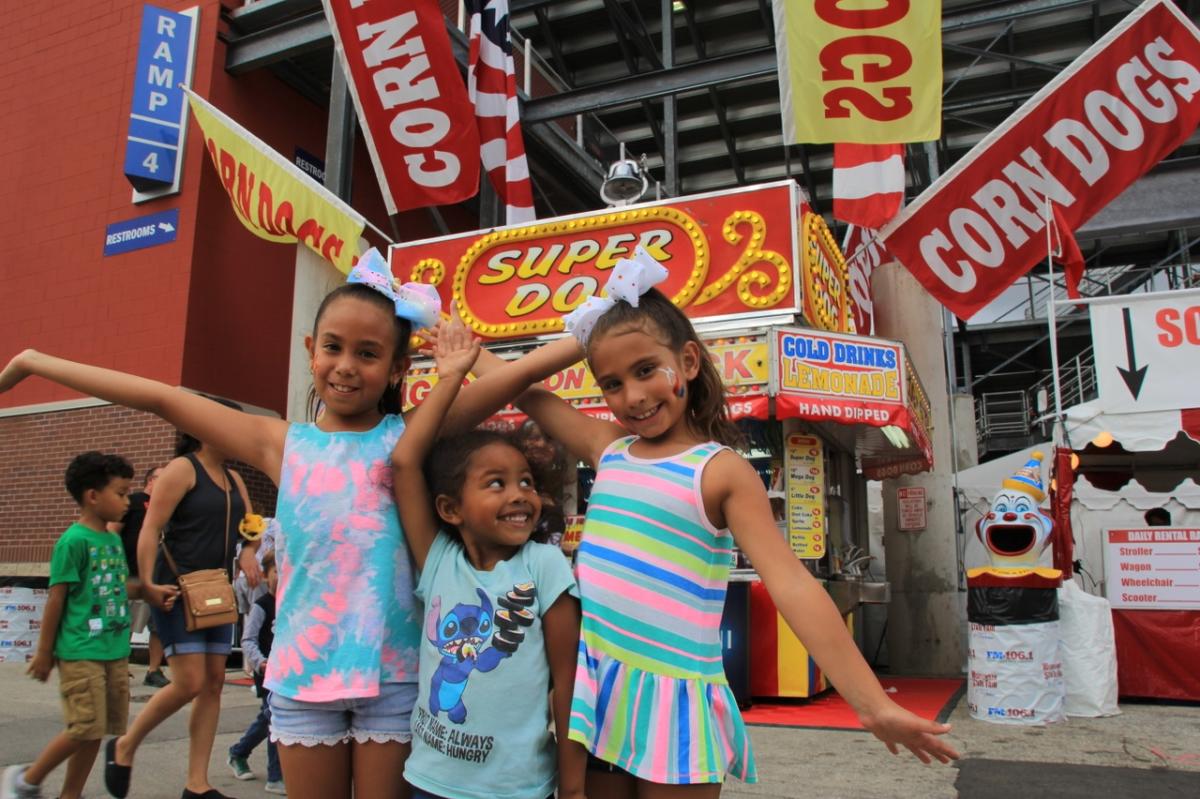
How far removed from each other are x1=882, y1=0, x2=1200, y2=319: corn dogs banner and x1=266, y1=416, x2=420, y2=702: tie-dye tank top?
7341 mm

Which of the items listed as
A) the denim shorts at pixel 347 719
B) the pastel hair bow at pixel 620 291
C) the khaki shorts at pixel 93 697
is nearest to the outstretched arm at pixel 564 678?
the denim shorts at pixel 347 719

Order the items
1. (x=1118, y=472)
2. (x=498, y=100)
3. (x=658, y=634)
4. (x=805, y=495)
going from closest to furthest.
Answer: (x=658, y=634) < (x=805, y=495) < (x=498, y=100) < (x=1118, y=472)

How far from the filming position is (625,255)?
8.32m

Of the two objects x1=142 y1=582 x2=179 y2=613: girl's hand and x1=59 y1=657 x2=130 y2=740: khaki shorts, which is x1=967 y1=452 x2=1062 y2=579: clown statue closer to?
x1=142 y1=582 x2=179 y2=613: girl's hand

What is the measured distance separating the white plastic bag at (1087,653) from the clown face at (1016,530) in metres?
0.44

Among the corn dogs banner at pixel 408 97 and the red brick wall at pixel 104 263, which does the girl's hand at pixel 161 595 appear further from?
the red brick wall at pixel 104 263

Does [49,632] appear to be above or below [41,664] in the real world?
above

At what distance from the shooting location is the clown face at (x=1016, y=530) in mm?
6891

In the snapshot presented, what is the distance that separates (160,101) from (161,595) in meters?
9.09

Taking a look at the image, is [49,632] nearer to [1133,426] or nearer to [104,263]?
[1133,426]

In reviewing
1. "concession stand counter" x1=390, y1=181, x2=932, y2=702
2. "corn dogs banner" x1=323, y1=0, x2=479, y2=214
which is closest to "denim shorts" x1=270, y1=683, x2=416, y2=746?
"concession stand counter" x1=390, y1=181, x2=932, y2=702

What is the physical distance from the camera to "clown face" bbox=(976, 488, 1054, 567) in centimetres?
689

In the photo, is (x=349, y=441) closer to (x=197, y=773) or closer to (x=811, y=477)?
(x=197, y=773)

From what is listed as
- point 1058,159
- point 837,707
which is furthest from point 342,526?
point 1058,159
